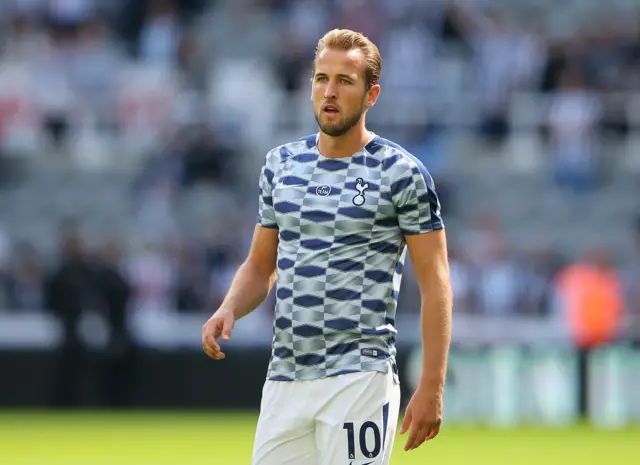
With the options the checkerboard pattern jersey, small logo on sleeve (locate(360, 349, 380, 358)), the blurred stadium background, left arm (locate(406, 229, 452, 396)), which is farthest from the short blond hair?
the blurred stadium background

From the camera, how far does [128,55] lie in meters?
21.5

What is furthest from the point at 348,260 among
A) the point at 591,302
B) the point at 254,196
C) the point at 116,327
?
the point at 254,196

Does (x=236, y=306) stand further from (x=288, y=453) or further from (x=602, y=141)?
(x=602, y=141)

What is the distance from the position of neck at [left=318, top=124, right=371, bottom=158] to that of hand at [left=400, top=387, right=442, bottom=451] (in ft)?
2.88

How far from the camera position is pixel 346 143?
17.7ft

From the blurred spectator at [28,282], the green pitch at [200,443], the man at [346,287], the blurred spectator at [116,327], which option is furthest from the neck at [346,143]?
the blurred spectator at [28,282]

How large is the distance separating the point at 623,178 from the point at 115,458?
32.4 feet

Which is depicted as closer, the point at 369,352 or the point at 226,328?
the point at 369,352

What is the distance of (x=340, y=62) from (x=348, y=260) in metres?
0.68

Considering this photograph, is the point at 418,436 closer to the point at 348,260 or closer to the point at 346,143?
the point at 348,260

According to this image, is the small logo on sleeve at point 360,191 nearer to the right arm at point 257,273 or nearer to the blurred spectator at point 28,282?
the right arm at point 257,273

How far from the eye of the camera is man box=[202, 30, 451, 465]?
17.1 ft

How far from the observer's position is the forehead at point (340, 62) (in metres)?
5.31

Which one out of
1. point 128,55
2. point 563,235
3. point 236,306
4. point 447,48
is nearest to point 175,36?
point 128,55
